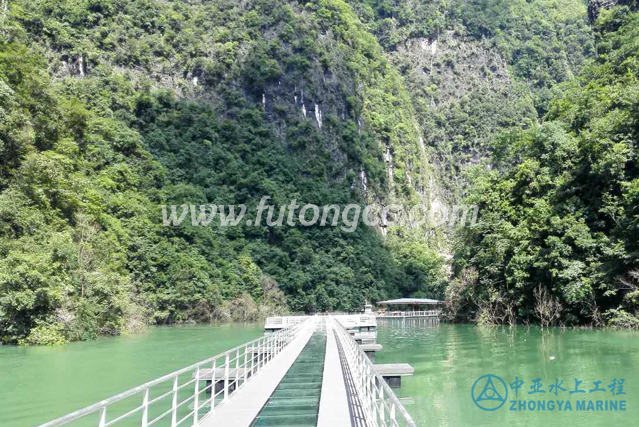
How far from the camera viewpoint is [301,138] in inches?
3750

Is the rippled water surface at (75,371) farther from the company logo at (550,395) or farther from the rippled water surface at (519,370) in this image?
the company logo at (550,395)

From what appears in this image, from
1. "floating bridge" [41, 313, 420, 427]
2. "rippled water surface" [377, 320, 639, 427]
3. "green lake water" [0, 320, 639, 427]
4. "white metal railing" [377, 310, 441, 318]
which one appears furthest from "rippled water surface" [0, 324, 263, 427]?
"white metal railing" [377, 310, 441, 318]

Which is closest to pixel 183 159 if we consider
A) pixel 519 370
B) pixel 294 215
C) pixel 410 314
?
pixel 294 215

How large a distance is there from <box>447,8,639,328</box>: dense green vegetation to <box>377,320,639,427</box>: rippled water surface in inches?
110

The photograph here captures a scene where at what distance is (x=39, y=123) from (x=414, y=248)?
220 feet

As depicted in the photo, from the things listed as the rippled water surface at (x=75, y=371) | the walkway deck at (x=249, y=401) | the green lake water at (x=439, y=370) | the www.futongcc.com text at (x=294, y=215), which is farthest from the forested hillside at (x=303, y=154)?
the walkway deck at (x=249, y=401)

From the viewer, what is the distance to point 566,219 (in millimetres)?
34344

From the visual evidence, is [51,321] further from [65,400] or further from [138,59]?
[138,59]

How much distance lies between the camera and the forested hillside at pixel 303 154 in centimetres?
3381

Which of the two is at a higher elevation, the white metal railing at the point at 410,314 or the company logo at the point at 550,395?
the company logo at the point at 550,395

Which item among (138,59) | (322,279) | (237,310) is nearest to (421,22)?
(138,59)

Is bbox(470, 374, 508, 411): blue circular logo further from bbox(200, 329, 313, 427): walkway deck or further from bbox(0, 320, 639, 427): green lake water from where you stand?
bbox(200, 329, 313, 427): walkway deck

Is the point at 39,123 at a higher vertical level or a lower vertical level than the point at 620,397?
higher

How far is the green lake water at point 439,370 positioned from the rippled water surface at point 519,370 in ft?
0.08
